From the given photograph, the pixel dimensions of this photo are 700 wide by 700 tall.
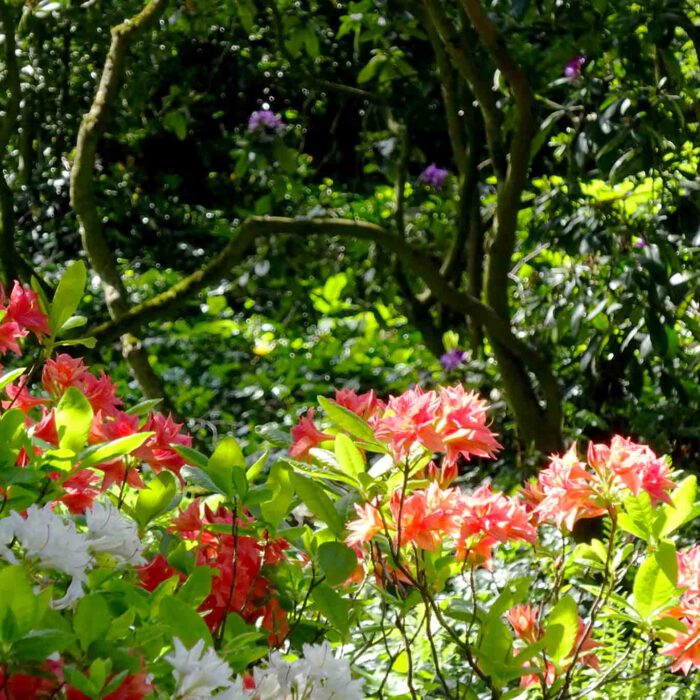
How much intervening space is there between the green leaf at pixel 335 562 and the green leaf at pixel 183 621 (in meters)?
0.30

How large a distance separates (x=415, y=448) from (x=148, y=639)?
468mm

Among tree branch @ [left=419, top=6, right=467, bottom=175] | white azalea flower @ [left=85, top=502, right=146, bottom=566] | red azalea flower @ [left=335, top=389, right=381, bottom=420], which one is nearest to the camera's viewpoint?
white azalea flower @ [left=85, top=502, right=146, bottom=566]

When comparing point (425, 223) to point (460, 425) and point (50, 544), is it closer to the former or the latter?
point (460, 425)

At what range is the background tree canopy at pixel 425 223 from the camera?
10.3 feet

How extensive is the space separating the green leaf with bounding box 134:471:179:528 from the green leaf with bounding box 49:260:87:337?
0.83ft

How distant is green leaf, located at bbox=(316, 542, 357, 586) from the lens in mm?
1283

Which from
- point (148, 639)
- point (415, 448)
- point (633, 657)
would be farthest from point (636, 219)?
point (148, 639)

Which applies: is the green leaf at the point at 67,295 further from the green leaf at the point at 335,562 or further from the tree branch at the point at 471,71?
the tree branch at the point at 471,71

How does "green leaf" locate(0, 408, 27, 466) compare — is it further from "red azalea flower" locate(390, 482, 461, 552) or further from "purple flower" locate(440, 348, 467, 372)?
"purple flower" locate(440, 348, 467, 372)

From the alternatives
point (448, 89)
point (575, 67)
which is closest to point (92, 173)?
point (448, 89)

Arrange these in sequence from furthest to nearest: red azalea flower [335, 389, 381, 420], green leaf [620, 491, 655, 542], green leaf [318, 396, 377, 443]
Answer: red azalea flower [335, 389, 381, 420] < green leaf [620, 491, 655, 542] < green leaf [318, 396, 377, 443]

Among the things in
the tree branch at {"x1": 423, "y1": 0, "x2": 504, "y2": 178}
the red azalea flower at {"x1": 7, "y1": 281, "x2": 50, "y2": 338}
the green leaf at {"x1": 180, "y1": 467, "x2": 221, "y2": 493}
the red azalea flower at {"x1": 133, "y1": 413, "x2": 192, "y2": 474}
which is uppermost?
the tree branch at {"x1": 423, "y1": 0, "x2": 504, "y2": 178}

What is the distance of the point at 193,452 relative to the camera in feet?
4.20

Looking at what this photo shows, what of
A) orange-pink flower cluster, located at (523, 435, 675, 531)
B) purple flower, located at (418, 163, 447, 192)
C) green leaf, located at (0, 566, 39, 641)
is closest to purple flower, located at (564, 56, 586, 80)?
purple flower, located at (418, 163, 447, 192)
